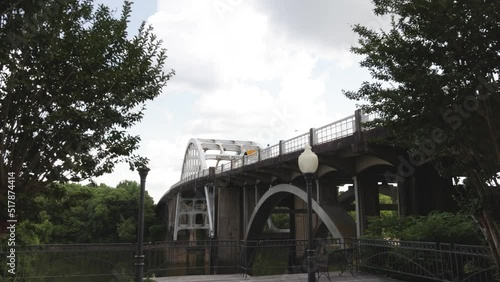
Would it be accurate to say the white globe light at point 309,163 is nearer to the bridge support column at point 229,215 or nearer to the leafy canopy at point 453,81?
the leafy canopy at point 453,81

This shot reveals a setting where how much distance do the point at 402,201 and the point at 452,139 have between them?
30.8 ft

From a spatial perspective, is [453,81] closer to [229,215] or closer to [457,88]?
[457,88]

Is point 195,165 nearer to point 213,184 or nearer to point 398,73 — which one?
point 213,184

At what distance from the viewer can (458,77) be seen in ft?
16.5

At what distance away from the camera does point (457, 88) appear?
5266 millimetres

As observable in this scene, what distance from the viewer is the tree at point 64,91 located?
16.2 ft

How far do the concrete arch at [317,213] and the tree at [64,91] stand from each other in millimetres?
12177

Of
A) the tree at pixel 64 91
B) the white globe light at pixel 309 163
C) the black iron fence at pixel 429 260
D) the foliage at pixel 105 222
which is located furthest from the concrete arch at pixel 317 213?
the foliage at pixel 105 222

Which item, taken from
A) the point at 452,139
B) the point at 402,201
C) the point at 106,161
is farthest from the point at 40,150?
the point at 402,201

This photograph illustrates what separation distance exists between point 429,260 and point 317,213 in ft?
34.0

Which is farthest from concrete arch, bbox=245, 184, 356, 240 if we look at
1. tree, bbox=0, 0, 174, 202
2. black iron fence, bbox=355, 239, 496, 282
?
tree, bbox=0, 0, 174, 202

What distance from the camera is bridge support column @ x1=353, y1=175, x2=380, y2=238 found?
16.5 metres

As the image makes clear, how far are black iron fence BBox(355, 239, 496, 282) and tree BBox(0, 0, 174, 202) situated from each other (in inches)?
277

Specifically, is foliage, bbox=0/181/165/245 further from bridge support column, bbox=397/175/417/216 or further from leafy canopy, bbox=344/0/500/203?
leafy canopy, bbox=344/0/500/203
